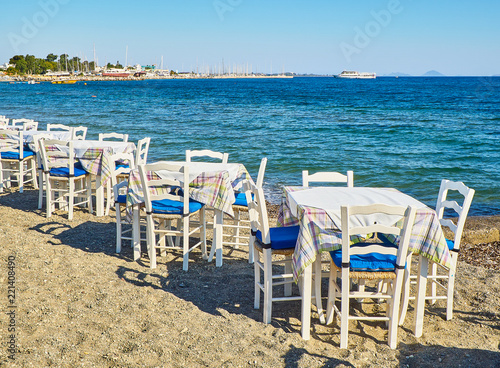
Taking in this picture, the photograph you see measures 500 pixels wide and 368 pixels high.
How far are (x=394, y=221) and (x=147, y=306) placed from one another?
2430 millimetres

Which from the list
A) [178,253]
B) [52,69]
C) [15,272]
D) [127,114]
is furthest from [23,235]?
[52,69]

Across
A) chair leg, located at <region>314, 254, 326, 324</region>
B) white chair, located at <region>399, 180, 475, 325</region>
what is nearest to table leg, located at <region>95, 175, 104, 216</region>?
chair leg, located at <region>314, 254, 326, 324</region>

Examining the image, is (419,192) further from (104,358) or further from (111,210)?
(104,358)

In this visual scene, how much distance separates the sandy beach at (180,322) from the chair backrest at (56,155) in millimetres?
1504

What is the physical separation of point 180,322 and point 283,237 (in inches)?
47.9

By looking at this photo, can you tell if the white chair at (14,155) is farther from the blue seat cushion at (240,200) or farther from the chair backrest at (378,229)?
the chair backrest at (378,229)

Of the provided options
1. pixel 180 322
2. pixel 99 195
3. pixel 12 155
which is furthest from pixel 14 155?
pixel 180 322

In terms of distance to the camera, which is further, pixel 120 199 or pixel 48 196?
pixel 48 196

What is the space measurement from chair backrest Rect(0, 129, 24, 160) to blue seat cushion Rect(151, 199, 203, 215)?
Result: 4608 mm

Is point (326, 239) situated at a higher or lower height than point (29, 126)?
lower

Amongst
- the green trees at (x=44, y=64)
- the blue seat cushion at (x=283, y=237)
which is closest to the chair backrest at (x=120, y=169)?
the blue seat cushion at (x=283, y=237)

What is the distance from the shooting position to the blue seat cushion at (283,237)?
166 inches

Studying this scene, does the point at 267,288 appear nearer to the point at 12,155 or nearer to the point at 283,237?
the point at 283,237

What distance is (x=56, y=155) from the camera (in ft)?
24.3
